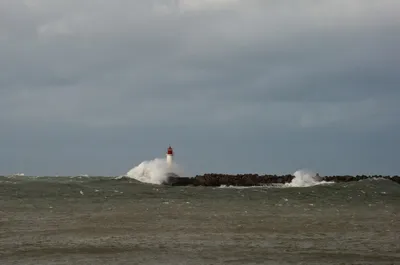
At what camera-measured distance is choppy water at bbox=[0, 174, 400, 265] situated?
13750mm

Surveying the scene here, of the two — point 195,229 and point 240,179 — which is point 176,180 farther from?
point 195,229

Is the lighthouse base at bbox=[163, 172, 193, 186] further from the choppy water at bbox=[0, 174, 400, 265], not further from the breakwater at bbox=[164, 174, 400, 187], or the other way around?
the choppy water at bbox=[0, 174, 400, 265]

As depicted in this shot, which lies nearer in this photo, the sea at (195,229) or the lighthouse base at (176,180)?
the sea at (195,229)

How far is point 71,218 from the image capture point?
2158cm

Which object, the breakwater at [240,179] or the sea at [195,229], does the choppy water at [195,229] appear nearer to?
the sea at [195,229]

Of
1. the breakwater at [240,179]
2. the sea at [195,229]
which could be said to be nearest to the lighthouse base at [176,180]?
the breakwater at [240,179]

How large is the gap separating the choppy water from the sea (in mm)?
25

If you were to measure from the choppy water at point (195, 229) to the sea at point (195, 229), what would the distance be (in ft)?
0.08

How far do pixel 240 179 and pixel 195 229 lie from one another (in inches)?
1120

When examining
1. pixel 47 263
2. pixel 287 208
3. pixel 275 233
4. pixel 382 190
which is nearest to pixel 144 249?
pixel 47 263

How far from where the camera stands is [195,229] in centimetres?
1842

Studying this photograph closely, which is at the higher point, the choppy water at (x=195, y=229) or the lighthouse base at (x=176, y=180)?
the lighthouse base at (x=176, y=180)

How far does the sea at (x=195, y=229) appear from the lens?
13742mm

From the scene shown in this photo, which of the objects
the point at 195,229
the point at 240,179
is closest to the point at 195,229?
the point at 195,229
